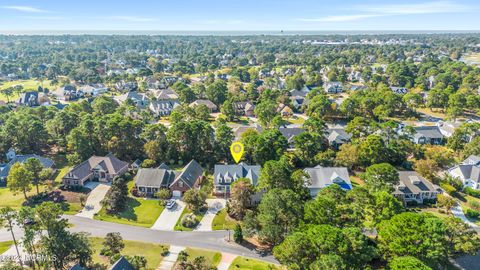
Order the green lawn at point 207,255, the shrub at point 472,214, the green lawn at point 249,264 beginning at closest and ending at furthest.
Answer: the green lawn at point 249,264 → the green lawn at point 207,255 → the shrub at point 472,214

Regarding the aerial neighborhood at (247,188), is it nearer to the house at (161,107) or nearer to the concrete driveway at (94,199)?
the concrete driveway at (94,199)

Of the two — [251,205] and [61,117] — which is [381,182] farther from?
[61,117]

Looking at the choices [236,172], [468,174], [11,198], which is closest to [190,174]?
[236,172]

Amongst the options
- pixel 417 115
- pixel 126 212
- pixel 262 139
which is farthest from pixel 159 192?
pixel 417 115

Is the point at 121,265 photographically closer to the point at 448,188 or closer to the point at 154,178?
the point at 154,178

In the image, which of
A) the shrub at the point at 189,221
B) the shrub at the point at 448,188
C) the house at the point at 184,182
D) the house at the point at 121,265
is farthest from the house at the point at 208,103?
the house at the point at 121,265
